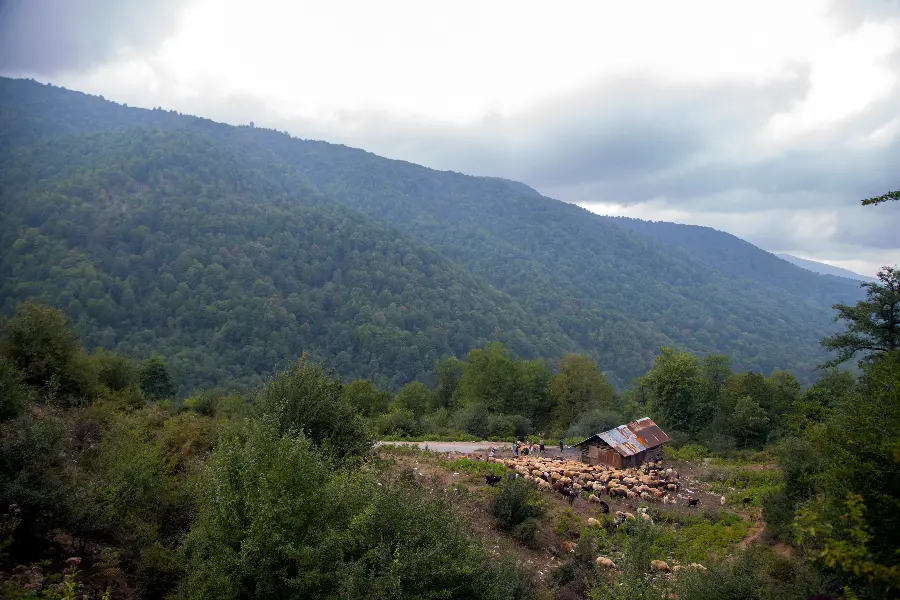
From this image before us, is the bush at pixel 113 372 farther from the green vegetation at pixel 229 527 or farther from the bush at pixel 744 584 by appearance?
the bush at pixel 744 584

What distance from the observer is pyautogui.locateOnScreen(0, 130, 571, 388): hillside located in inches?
3607

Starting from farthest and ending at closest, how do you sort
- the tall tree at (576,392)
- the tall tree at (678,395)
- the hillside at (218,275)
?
the hillside at (218,275), the tall tree at (576,392), the tall tree at (678,395)

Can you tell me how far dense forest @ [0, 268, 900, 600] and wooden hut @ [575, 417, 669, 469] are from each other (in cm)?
518

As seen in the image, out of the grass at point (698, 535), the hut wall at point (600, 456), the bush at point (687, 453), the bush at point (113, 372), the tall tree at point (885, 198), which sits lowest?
the bush at point (687, 453)

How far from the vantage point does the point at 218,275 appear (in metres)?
112

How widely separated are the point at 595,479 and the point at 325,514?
17376mm

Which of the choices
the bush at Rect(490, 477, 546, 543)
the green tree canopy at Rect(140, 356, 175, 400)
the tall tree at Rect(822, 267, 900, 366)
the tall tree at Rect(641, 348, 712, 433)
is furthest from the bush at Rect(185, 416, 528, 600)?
the tall tree at Rect(641, 348, 712, 433)

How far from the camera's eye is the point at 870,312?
1011 inches

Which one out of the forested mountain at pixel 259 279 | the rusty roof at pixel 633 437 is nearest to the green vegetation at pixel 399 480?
the rusty roof at pixel 633 437

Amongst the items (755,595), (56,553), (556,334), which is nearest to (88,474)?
(56,553)

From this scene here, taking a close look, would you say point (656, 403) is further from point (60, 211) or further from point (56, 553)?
point (60, 211)

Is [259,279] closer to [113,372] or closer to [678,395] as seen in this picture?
[113,372]

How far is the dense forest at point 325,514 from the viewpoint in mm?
8242

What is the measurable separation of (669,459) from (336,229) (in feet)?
445
